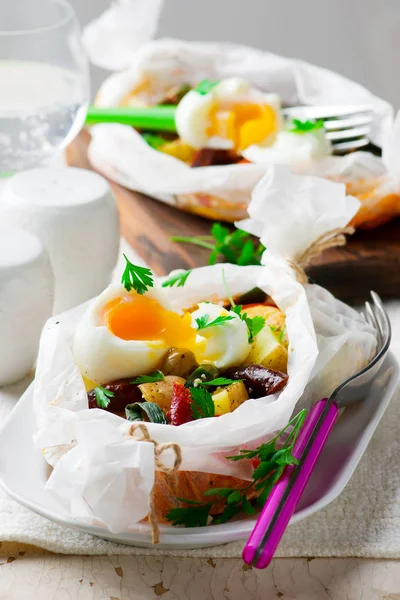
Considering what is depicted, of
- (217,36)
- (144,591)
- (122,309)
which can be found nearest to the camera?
(144,591)

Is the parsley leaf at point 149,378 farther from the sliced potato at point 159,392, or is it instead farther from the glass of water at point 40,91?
the glass of water at point 40,91

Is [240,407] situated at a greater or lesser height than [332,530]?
greater

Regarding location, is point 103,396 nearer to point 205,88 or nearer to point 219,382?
point 219,382

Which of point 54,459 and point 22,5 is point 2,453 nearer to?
point 54,459

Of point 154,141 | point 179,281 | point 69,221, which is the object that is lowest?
point 154,141

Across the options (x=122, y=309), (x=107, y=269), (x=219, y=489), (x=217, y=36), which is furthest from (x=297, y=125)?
(x=217, y=36)

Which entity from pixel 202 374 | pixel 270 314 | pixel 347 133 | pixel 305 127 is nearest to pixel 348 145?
pixel 347 133
